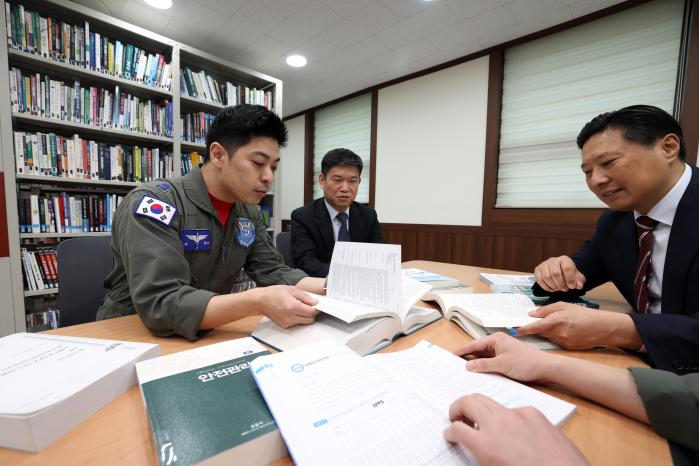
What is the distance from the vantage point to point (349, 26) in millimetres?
2408

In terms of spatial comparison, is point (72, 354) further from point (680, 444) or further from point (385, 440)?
point (680, 444)

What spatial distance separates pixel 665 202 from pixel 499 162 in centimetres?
199

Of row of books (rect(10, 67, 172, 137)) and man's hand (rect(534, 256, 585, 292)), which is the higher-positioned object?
row of books (rect(10, 67, 172, 137))

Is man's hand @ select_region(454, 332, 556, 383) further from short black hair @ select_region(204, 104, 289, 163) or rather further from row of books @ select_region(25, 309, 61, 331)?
row of books @ select_region(25, 309, 61, 331)

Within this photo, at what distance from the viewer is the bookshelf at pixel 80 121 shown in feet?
5.87

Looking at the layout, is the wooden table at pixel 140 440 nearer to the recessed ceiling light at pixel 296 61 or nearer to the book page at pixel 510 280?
the book page at pixel 510 280

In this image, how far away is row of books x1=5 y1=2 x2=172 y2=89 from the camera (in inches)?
71.1

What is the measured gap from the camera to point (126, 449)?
400mm

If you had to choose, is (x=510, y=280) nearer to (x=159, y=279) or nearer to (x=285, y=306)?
(x=285, y=306)

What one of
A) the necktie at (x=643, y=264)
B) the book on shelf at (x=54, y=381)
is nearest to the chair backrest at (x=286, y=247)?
the book on shelf at (x=54, y=381)

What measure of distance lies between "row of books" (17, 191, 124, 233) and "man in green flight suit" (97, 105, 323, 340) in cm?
145

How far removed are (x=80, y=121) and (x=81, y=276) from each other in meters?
1.53

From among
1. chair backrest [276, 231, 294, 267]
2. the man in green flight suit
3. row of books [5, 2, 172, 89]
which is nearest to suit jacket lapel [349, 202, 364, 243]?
chair backrest [276, 231, 294, 267]

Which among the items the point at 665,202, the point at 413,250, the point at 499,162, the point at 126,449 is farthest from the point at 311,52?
the point at 126,449
